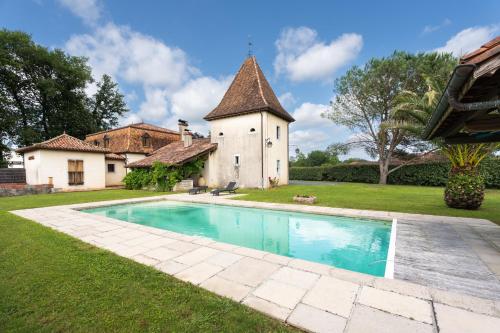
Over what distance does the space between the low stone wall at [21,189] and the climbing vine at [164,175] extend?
6.02m

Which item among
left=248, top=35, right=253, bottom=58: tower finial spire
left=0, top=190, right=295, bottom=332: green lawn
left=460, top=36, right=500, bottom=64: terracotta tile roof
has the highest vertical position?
left=248, top=35, right=253, bottom=58: tower finial spire

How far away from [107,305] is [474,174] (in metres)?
12.1

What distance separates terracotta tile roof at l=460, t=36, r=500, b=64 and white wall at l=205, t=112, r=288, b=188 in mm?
14547

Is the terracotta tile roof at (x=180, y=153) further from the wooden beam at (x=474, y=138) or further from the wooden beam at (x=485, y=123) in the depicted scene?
the wooden beam at (x=485, y=123)

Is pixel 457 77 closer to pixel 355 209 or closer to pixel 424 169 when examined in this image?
pixel 355 209

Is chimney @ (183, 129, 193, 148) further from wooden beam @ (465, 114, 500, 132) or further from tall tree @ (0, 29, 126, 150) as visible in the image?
wooden beam @ (465, 114, 500, 132)

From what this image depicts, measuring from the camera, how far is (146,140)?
2553cm

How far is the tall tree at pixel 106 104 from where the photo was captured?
3677cm

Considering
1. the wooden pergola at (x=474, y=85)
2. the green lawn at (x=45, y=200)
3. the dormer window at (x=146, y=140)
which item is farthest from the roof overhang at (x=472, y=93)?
the dormer window at (x=146, y=140)

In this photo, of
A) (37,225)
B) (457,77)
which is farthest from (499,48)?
(37,225)

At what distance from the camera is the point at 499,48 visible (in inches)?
85.4

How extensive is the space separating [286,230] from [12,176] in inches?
992

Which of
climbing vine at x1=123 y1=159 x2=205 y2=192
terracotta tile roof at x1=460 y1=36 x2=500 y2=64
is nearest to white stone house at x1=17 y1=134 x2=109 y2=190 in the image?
climbing vine at x1=123 y1=159 x2=205 y2=192

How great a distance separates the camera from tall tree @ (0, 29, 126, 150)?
24734 millimetres
